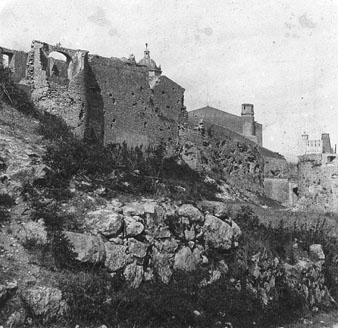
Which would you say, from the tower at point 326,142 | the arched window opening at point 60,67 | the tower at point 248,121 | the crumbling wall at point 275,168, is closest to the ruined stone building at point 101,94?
the arched window opening at point 60,67

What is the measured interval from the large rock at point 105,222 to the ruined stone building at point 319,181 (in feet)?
58.9

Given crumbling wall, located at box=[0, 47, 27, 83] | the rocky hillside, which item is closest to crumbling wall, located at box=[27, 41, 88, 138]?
crumbling wall, located at box=[0, 47, 27, 83]

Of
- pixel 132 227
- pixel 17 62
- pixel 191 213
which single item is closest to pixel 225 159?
pixel 17 62

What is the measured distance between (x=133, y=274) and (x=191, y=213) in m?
3.15

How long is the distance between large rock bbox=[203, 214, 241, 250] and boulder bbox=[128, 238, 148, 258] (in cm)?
245

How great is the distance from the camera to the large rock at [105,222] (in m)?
14.4

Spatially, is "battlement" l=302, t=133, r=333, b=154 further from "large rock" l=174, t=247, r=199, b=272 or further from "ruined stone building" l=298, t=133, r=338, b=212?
"large rock" l=174, t=247, r=199, b=272

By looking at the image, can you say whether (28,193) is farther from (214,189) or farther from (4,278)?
(214,189)

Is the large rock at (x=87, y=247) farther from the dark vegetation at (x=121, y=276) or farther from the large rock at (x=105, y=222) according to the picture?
the large rock at (x=105, y=222)

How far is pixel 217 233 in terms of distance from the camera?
16656 millimetres

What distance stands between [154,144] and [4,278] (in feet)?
52.4

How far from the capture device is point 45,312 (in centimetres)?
1180

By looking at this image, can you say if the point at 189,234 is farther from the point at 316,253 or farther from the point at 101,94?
the point at 101,94

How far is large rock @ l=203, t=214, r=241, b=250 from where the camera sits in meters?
16.5
